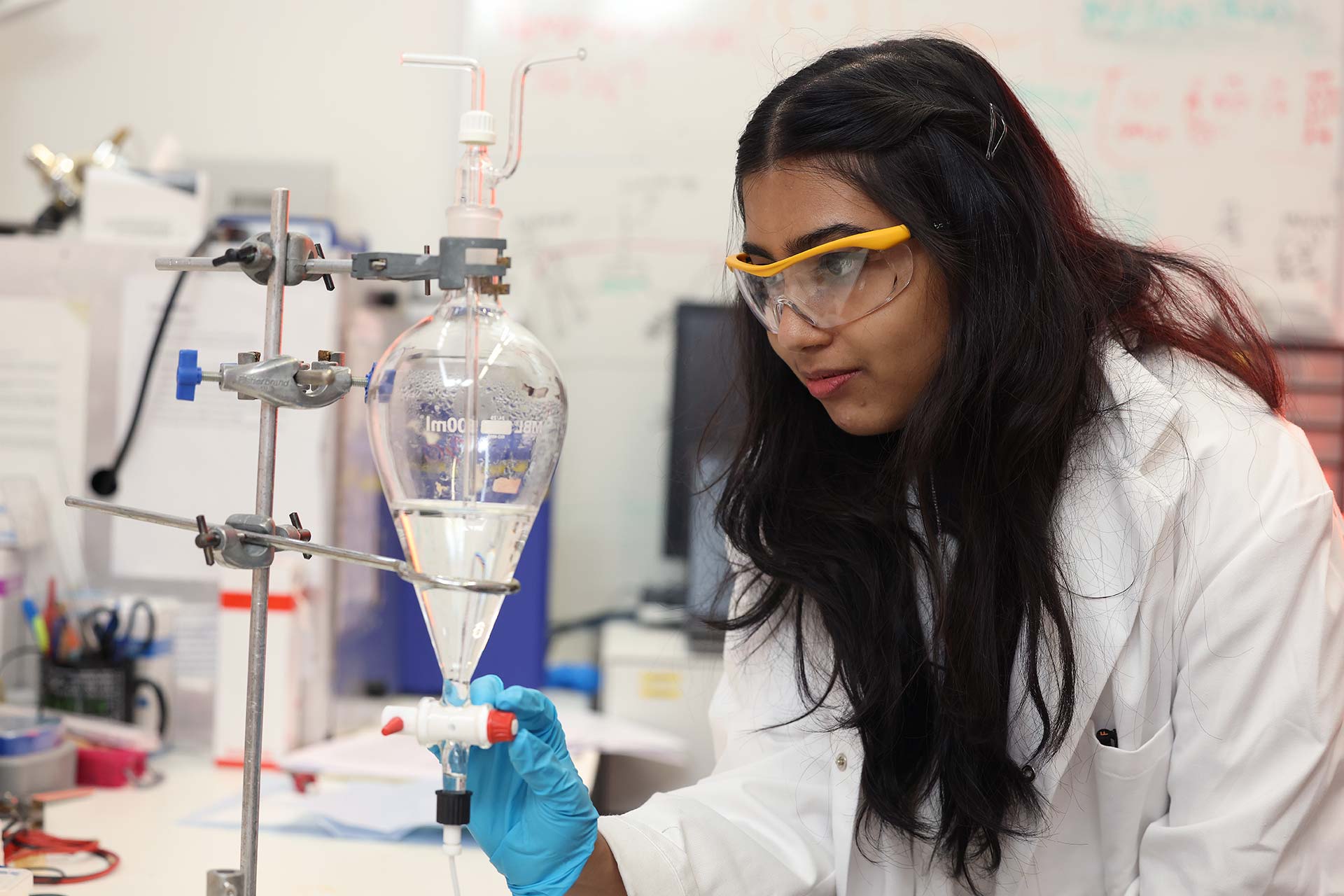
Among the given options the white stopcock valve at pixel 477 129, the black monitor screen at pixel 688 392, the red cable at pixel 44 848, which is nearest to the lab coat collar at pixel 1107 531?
the white stopcock valve at pixel 477 129

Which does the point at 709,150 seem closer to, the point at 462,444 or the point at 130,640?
the point at 130,640

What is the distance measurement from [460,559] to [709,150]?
6.18 ft

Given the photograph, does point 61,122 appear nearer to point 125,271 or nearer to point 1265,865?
point 125,271

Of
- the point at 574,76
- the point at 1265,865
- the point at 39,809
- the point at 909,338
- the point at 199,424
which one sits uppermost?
the point at 574,76

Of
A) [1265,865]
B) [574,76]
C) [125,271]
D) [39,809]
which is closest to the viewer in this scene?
[1265,865]

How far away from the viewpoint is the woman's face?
1043 millimetres

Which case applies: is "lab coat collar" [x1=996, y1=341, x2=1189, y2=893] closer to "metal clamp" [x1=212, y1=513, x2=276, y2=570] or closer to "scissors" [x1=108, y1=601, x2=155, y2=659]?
"metal clamp" [x1=212, y1=513, x2=276, y2=570]

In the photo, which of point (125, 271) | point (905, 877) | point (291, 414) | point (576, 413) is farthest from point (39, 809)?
point (576, 413)

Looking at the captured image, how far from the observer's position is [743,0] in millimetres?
2465

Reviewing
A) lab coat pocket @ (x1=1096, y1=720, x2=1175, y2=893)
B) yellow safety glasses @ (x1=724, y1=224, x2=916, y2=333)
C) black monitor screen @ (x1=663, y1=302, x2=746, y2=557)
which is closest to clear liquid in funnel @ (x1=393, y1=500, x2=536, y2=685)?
yellow safety glasses @ (x1=724, y1=224, x2=916, y2=333)

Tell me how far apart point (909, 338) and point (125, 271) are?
4.11ft

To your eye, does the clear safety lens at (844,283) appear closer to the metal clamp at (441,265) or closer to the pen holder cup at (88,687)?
the metal clamp at (441,265)

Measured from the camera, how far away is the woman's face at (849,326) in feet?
3.42

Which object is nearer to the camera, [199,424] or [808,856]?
[808,856]
